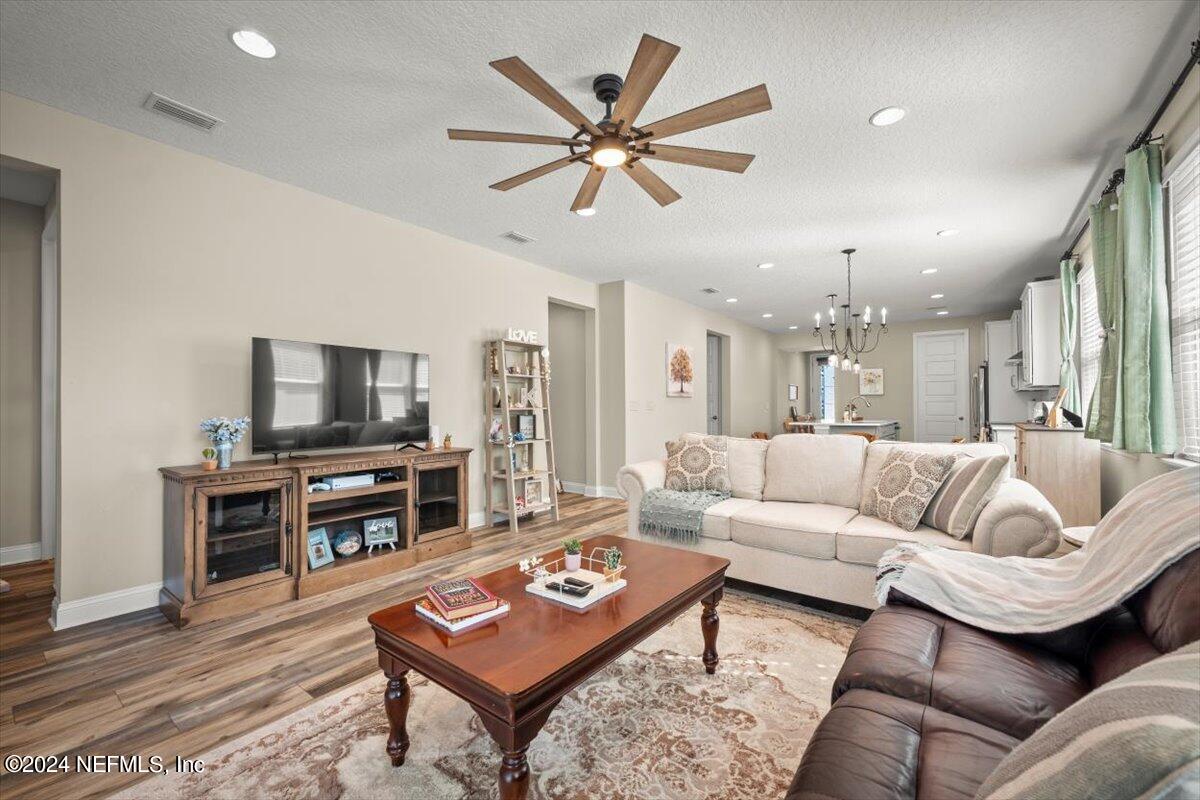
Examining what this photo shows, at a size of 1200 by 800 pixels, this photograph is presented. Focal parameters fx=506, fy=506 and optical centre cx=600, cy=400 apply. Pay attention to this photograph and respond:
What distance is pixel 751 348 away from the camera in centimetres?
987

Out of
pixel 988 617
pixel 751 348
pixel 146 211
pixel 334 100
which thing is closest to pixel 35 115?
pixel 146 211

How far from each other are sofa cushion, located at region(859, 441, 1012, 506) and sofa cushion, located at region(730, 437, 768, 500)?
26.1 inches

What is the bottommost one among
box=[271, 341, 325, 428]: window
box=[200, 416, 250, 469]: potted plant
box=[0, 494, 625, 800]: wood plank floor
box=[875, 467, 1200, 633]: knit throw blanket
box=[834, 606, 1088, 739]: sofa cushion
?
box=[0, 494, 625, 800]: wood plank floor

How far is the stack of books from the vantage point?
1.64 meters

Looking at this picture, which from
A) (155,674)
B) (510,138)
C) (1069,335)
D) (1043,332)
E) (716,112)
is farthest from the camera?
(1043,332)

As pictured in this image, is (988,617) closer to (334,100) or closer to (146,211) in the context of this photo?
(334,100)

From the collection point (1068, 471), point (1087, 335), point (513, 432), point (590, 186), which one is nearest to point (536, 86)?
point (590, 186)

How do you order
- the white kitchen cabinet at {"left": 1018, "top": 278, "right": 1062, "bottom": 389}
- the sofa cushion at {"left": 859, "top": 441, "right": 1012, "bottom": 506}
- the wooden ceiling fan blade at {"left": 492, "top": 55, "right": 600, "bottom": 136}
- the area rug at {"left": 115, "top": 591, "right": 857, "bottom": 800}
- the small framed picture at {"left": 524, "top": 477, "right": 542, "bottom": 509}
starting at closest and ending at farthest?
the area rug at {"left": 115, "top": 591, "right": 857, "bottom": 800}, the wooden ceiling fan blade at {"left": 492, "top": 55, "right": 600, "bottom": 136}, the sofa cushion at {"left": 859, "top": 441, "right": 1012, "bottom": 506}, the small framed picture at {"left": 524, "top": 477, "right": 542, "bottom": 509}, the white kitchen cabinet at {"left": 1018, "top": 278, "right": 1062, "bottom": 389}

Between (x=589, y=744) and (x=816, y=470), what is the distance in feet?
7.66

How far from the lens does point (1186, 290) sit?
8.28 feet

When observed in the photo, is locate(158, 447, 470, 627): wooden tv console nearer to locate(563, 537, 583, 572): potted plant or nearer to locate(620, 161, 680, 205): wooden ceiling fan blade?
locate(563, 537, 583, 572): potted plant

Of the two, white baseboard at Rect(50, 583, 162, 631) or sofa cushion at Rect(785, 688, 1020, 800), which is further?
white baseboard at Rect(50, 583, 162, 631)

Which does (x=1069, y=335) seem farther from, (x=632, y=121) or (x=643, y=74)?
(x=643, y=74)

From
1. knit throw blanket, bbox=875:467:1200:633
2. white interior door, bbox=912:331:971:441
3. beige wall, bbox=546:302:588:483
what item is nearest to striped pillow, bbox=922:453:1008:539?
knit throw blanket, bbox=875:467:1200:633
